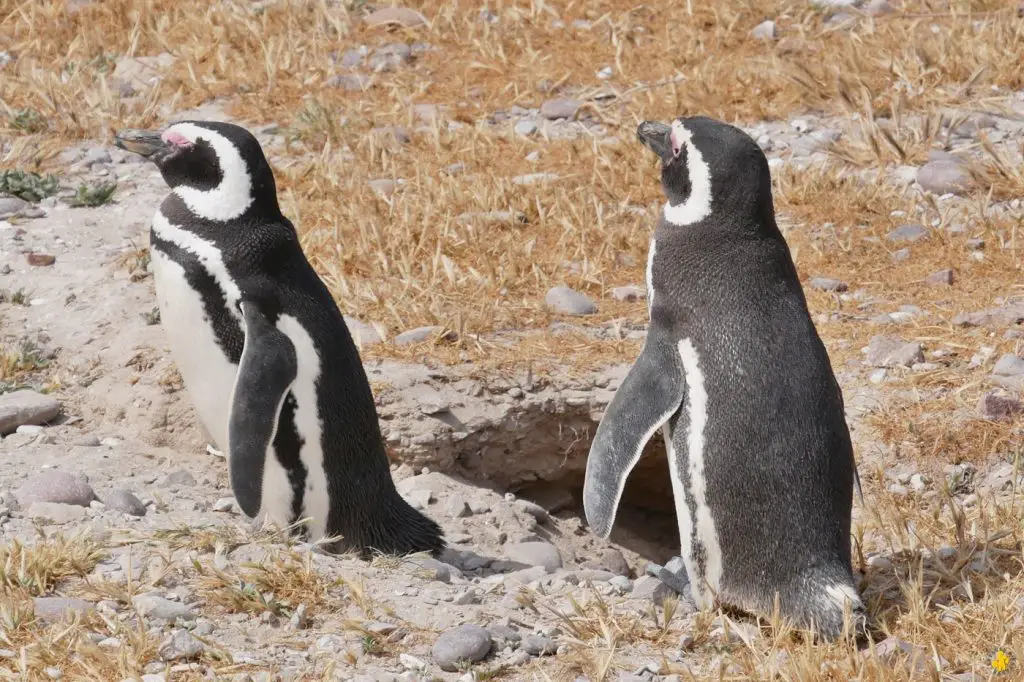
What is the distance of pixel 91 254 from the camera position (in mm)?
5555

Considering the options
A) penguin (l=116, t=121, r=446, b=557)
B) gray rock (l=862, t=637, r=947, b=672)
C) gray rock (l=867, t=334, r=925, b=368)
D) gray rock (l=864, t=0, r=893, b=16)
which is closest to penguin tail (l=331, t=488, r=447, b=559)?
penguin (l=116, t=121, r=446, b=557)

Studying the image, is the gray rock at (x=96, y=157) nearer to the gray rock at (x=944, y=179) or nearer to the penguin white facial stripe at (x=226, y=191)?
the penguin white facial stripe at (x=226, y=191)

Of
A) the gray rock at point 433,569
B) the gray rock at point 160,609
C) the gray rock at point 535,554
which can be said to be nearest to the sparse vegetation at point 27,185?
the gray rock at point 535,554

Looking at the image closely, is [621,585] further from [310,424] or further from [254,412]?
[254,412]

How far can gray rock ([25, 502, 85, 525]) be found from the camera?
3.63 metres

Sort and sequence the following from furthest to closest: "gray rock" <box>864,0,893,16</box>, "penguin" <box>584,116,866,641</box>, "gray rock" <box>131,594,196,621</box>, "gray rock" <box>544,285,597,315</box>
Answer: "gray rock" <box>864,0,893,16</box> < "gray rock" <box>544,285,597,315</box> < "penguin" <box>584,116,866,641</box> < "gray rock" <box>131,594,196,621</box>

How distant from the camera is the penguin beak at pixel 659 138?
3709 mm

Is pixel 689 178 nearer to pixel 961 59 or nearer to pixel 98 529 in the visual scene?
pixel 98 529

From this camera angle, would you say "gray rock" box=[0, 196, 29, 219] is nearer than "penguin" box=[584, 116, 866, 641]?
No

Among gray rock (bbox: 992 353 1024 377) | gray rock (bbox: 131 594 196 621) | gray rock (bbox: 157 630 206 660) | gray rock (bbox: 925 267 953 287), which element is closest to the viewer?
gray rock (bbox: 157 630 206 660)

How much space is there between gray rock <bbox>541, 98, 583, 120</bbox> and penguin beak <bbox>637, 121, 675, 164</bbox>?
313 centimetres

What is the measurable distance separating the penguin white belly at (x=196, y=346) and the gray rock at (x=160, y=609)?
0.86 meters

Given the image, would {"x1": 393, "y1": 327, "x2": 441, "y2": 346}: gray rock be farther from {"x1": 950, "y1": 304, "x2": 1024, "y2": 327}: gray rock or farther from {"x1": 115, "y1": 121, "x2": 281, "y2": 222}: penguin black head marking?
{"x1": 950, "y1": 304, "x2": 1024, "y2": 327}: gray rock

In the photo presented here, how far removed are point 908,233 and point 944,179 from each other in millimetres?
495
